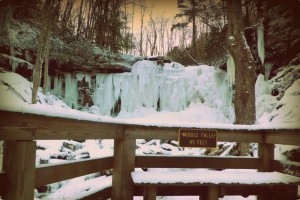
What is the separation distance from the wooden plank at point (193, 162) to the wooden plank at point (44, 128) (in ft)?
2.73

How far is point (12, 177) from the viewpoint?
2.20 meters

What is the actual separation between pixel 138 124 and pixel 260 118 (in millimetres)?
8118

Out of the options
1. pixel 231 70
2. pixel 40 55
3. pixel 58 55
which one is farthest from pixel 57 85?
pixel 231 70

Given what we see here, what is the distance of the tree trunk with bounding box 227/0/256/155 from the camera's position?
26.1 ft

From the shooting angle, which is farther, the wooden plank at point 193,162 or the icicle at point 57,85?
the icicle at point 57,85

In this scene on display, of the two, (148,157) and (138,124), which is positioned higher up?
(138,124)

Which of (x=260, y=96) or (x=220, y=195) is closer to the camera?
(x=220, y=195)

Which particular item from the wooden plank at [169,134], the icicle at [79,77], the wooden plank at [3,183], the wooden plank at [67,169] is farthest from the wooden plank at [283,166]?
the icicle at [79,77]

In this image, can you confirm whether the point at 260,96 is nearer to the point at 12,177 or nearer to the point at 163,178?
the point at 163,178

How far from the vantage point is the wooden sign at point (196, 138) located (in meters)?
3.79

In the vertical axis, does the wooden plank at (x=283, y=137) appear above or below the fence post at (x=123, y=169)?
above

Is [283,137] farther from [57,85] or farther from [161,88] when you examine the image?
[57,85]

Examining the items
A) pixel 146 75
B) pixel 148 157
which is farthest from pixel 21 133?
pixel 146 75

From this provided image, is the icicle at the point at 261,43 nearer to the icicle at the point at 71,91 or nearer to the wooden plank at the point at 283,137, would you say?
the wooden plank at the point at 283,137
